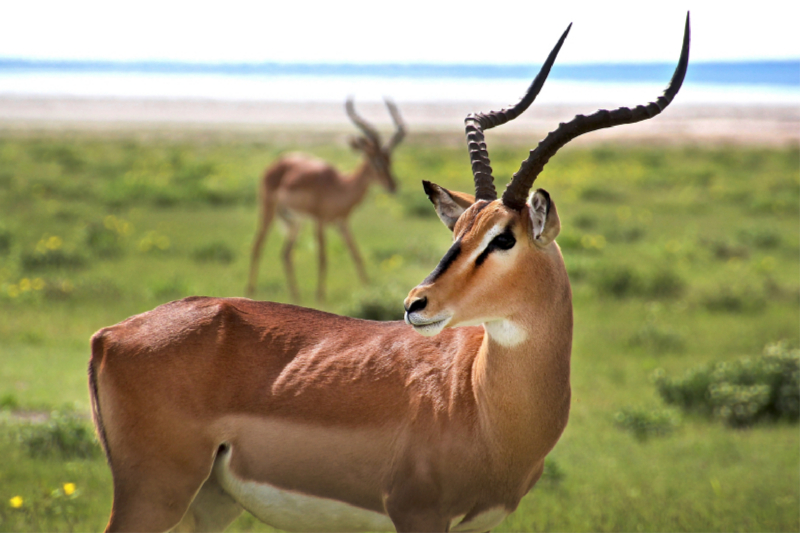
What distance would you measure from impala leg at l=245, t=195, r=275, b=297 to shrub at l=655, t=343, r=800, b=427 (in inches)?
235

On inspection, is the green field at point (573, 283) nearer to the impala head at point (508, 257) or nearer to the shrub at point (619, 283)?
the shrub at point (619, 283)

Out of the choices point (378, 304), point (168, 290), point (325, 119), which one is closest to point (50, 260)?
point (168, 290)

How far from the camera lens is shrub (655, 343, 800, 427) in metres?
7.16

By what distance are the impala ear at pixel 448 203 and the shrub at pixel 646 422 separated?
4175mm

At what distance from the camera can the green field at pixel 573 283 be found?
18.3 ft

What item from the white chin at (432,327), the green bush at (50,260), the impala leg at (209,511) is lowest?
the green bush at (50,260)

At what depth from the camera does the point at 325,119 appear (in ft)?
195

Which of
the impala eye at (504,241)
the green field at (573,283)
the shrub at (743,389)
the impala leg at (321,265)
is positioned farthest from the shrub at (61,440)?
the impala leg at (321,265)

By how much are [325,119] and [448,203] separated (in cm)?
Answer: 5721

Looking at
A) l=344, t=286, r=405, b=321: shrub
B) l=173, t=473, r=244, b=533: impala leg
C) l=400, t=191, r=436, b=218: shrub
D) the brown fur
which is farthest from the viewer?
l=400, t=191, r=436, b=218: shrub

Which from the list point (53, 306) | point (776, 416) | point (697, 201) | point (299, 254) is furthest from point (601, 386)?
point (697, 201)

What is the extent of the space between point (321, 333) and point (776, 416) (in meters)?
5.38

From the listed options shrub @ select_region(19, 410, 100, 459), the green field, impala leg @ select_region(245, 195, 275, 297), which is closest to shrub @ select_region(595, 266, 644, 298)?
the green field

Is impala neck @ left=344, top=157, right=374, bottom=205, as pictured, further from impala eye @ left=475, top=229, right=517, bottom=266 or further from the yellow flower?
impala eye @ left=475, top=229, right=517, bottom=266
